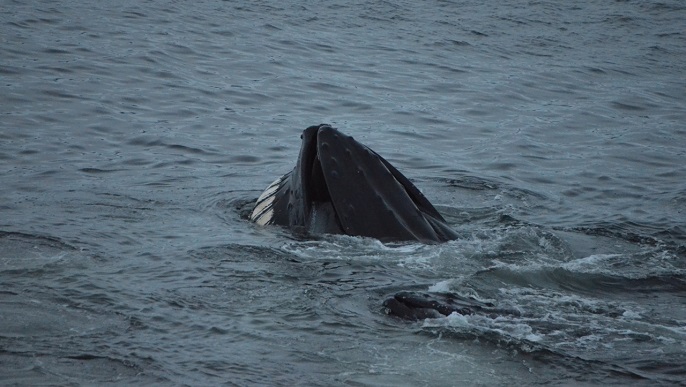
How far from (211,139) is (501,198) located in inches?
172

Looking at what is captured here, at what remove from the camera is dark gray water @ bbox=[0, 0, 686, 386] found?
19.9 ft

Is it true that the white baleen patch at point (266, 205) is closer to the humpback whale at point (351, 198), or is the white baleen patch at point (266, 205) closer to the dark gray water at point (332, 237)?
the dark gray water at point (332, 237)

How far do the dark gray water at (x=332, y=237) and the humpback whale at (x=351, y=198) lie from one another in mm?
167

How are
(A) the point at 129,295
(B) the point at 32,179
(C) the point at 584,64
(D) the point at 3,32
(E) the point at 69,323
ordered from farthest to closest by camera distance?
(C) the point at 584,64 → (D) the point at 3,32 → (B) the point at 32,179 → (A) the point at 129,295 → (E) the point at 69,323

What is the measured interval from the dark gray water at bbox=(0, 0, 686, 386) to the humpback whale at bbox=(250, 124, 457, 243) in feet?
0.55

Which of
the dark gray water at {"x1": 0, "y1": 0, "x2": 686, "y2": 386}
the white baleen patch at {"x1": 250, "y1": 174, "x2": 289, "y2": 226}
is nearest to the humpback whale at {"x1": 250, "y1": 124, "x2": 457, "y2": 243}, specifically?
the dark gray water at {"x1": 0, "y1": 0, "x2": 686, "y2": 386}

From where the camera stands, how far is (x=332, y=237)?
802 cm

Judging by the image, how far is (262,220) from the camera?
29.1ft

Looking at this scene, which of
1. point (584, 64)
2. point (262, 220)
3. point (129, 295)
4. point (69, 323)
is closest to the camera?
point (69, 323)

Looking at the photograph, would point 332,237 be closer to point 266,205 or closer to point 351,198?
point 351,198

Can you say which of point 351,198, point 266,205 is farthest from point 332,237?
point 266,205

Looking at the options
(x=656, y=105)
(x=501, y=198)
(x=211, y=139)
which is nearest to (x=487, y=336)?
(x=501, y=198)

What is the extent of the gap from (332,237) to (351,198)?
35 cm

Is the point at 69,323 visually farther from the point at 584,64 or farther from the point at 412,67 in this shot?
the point at 584,64
